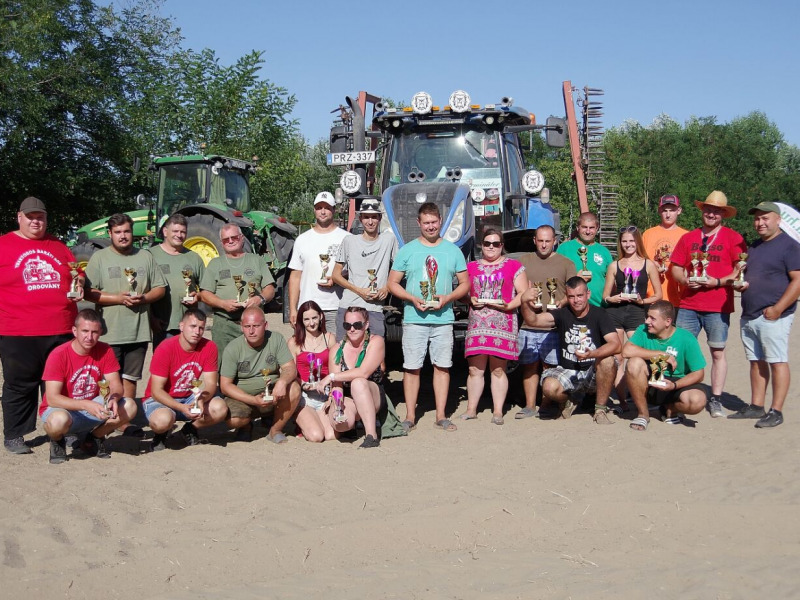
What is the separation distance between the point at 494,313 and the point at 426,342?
2.07 ft

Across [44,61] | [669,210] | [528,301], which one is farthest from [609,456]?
[44,61]

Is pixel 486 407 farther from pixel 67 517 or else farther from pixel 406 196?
pixel 67 517

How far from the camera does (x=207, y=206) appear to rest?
41.0ft

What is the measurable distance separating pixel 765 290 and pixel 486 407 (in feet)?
8.95

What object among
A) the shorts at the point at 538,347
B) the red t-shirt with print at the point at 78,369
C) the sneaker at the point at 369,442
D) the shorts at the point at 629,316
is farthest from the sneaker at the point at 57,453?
the shorts at the point at 629,316

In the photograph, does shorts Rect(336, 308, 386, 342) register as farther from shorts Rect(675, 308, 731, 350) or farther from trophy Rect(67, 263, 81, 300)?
shorts Rect(675, 308, 731, 350)

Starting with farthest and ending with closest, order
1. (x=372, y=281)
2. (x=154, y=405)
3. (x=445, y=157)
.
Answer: (x=445, y=157) → (x=372, y=281) → (x=154, y=405)

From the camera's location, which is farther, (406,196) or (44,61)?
(44,61)

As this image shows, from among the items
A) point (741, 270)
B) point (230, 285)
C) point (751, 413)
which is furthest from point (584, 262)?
point (230, 285)

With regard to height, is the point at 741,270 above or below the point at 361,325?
above

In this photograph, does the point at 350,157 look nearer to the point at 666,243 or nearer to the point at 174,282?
the point at 174,282

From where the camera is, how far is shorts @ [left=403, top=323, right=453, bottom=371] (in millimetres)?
6723

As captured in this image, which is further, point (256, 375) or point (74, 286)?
point (256, 375)

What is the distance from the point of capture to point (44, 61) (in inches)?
708
